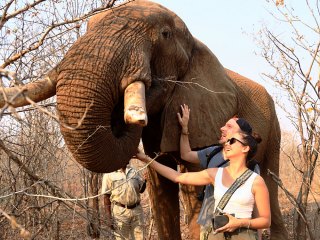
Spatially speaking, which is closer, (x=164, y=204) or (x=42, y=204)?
(x=164, y=204)

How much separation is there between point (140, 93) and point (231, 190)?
0.91 meters

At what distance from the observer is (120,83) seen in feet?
11.9

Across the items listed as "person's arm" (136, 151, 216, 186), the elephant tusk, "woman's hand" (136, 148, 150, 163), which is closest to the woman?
"person's arm" (136, 151, 216, 186)

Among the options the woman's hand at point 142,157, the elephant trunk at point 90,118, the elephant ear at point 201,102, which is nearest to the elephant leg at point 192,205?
the elephant ear at point 201,102

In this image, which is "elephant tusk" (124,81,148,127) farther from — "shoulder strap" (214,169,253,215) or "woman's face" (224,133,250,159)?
"shoulder strap" (214,169,253,215)

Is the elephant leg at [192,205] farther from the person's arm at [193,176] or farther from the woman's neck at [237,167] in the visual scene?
the woman's neck at [237,167]

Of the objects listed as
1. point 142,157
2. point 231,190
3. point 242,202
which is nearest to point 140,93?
point 142,157

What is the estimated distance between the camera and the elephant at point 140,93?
134 inches

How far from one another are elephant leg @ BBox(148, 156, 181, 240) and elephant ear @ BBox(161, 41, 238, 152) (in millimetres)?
888

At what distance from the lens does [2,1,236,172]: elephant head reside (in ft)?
11.1

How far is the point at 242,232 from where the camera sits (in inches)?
121

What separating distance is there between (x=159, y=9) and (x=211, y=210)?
1.73m

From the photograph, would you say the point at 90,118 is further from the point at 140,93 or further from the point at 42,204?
the point at 42,204

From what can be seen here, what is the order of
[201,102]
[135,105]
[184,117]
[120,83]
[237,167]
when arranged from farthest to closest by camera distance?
[201,102]
[184,117]
[120,83]
[135,105]
[237,167]
